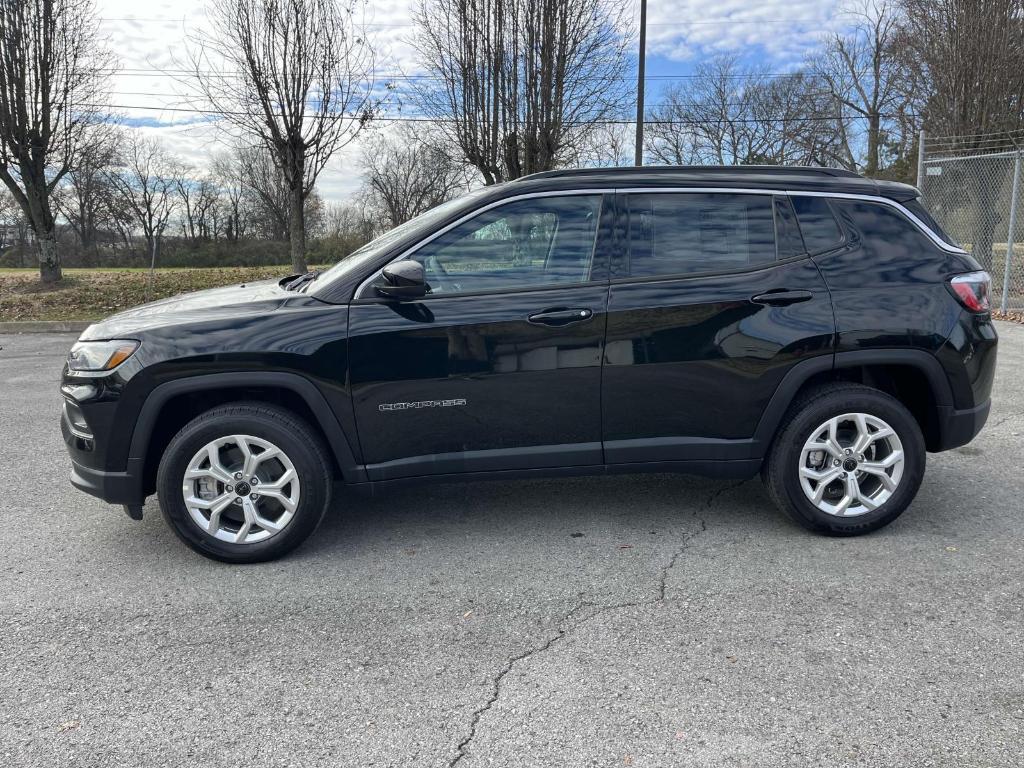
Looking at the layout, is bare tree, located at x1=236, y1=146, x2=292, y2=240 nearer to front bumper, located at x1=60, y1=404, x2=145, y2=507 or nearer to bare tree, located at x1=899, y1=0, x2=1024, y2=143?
bare tree, located at x1=899, y1=0, x2=1024, y2=143

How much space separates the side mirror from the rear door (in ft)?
3.00

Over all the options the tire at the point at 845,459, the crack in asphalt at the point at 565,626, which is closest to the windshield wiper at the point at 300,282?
the crack in asphalt at the point at 565,626

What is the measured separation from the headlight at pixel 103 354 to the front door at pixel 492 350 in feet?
3.37

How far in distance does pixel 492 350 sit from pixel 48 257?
18.6 metres

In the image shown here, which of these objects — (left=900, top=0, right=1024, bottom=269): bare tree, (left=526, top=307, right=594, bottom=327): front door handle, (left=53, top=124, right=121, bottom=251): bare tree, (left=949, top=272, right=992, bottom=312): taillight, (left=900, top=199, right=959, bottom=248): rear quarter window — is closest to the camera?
(left=526, top=307, right=594, bottom=327): front door handle

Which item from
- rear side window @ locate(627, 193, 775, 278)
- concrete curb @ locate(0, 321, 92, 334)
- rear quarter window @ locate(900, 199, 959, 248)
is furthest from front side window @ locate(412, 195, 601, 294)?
concrete curb @ locate(0, 321, 92, 334)

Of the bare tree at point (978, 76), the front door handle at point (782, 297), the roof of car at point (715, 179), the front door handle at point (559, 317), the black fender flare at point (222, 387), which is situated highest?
the bare tree at point (978, 76)

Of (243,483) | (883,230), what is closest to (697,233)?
(883,230)

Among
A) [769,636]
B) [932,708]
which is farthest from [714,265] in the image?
[932,708]

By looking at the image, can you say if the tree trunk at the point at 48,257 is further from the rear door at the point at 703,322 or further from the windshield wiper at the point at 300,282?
the rear door at the point at 703,322

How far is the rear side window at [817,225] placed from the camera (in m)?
3.78

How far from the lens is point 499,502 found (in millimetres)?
4418

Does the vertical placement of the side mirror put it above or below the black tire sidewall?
above

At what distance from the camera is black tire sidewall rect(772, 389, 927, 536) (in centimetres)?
371
